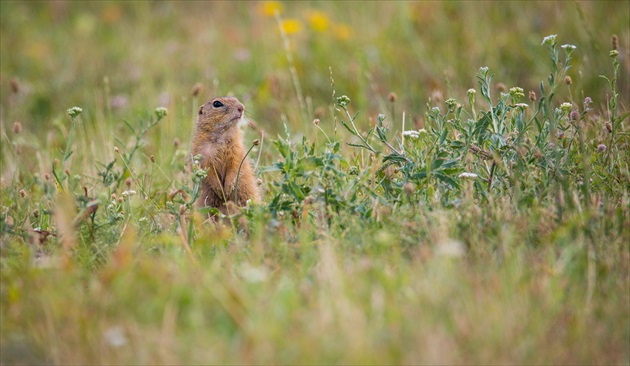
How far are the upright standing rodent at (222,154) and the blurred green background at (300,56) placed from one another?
111 cm

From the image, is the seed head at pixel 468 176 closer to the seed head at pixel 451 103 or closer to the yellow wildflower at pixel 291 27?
the seed head at pixel 451 103

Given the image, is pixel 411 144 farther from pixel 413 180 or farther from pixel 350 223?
pixel 350 223

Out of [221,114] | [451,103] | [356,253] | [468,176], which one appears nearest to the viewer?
[356,253]

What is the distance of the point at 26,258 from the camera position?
3.44 meters

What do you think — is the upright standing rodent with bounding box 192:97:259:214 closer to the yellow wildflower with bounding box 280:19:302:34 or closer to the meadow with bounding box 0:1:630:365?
the meadow with bounding box 0:1:630:365

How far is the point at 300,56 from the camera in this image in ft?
28.2

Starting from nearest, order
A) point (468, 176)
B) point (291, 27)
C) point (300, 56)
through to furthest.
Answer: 1. point (468, 176)
2. point (291, 27)
3. point (300, 56)

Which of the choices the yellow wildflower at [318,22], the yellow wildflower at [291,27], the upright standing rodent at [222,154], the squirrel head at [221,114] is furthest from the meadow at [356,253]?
the yellow wildflower at [318,22]

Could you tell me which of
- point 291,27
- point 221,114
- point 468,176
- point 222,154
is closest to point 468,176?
point 468,176

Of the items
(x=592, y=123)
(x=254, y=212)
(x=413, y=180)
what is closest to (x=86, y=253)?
(x=254, y=212)

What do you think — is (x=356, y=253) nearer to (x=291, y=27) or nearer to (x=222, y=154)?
(x=222, y=154)

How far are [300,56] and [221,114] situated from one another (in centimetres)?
351

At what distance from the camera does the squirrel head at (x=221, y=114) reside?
5215 millimetres

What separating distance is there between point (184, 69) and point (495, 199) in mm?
5849
